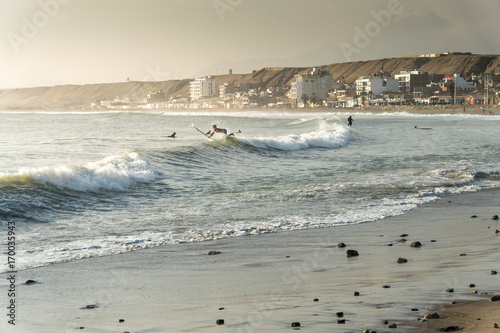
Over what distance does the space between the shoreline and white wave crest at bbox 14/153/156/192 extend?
6.73 meters

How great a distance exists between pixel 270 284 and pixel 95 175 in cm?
1034

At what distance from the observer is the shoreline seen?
205 inches

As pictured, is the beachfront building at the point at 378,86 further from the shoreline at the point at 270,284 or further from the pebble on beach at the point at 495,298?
the pebble on beach at the point at 495,298

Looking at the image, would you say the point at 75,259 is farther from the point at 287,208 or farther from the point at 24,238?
the point at 287,208

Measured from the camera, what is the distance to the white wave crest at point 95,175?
14.6 metres

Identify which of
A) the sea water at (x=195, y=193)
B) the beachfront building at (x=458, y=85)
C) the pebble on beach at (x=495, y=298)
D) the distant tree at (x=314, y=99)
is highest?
the beachfront building at (x=458, y=85)

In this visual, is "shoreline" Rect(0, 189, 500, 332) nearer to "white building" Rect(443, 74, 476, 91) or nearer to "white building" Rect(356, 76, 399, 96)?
"white building" Rect(356, 76, 399, 96)

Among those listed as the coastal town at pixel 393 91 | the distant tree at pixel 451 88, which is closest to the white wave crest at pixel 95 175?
the coastal town at pixel 393 91

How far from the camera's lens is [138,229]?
405 inches

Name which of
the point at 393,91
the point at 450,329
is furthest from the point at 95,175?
the point at 393,91

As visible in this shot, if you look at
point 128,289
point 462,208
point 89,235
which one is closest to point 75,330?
point 128,289

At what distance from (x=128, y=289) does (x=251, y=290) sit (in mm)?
1422

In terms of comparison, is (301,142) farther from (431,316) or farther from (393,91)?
(393,91)

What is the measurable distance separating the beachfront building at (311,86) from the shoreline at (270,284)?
582ft
